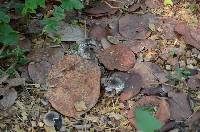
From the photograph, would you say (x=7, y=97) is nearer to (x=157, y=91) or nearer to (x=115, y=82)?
(x=115, y=82)

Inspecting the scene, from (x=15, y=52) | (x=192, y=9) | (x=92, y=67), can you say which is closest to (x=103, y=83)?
(x=92, y=67)

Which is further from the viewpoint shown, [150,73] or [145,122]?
[150,73]

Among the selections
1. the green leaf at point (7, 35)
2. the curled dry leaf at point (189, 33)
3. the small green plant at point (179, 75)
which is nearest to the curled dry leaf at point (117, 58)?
the small green plant at point (179, 75)

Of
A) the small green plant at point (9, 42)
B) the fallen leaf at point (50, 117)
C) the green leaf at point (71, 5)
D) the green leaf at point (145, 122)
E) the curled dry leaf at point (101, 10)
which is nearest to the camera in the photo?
the green leaf at point (145, 122)

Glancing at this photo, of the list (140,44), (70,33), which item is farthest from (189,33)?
(70,33)

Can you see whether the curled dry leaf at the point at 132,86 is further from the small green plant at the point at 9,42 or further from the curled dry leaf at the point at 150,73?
the small green plant at the point at 9,42
